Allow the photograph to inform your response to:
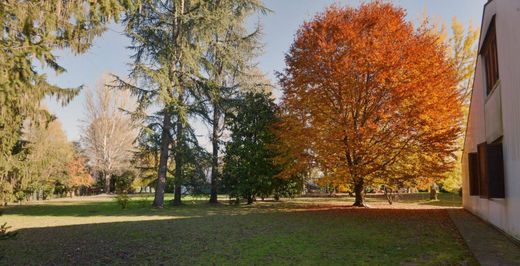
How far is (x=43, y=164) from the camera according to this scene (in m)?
18.8

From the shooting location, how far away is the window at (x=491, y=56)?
1065 centimetres

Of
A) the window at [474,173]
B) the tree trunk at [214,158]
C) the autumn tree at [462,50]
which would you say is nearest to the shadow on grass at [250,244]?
the window at [474,173]

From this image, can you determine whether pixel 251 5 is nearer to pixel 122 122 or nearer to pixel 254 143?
pixel 254 143

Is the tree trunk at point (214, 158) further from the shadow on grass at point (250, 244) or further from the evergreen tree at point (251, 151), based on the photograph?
the shadow on grass at point (250, 244)

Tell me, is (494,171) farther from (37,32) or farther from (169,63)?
(169,63)

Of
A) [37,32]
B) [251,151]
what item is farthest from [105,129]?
[37,32]

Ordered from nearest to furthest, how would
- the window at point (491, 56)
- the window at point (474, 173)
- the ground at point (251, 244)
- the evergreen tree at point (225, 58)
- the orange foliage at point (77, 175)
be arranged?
the ground at point (251, 244) < the window at point (491, 56) < the window at point (474, 173) < the evergreen tree at point (225, 58) < the orange foliage at point (77, 175)

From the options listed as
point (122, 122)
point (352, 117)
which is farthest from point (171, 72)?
point (122, 122)

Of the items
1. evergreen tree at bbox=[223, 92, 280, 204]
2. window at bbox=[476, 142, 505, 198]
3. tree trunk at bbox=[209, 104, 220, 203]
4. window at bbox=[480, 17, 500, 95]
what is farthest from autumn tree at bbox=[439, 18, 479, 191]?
window at bbox=[476, 142, 505, 198]

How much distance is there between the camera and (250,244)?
9.05 meters

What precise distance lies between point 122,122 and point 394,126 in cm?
4076

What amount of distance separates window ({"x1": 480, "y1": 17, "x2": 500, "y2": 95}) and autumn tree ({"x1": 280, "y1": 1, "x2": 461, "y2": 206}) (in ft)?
12.3

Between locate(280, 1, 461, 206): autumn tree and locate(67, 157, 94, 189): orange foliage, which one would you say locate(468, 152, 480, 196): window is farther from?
locate(67, 157, 94, 189): orange foliage

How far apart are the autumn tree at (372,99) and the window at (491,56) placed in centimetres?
374
